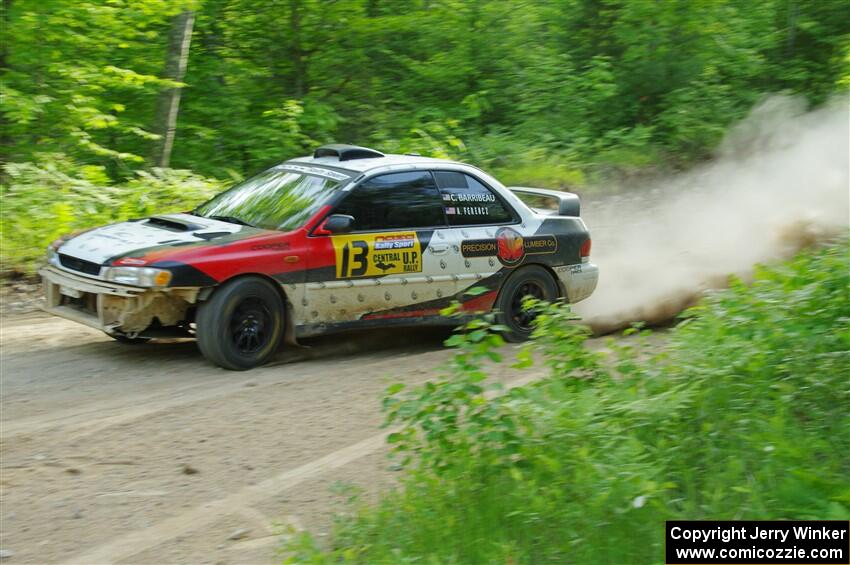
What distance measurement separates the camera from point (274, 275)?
26.7 feet

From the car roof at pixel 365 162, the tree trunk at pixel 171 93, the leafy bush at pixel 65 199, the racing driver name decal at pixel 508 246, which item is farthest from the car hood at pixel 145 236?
the tree trunk at pixel 171 93

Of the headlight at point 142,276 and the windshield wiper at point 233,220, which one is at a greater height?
the windshield wiper at point 233,220

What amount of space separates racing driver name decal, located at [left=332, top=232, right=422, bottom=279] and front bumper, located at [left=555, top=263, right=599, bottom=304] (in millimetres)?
1776

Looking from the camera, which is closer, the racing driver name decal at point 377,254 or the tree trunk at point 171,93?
the racing driver name decal at point 377,254

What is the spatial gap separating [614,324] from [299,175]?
3.79 m

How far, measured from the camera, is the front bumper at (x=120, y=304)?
7.74 meters

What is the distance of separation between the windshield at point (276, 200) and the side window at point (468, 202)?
3.48 ft

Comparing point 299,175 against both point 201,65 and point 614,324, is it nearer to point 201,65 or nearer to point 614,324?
point 614,324

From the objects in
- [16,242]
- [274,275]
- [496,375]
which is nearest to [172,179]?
[16,242]

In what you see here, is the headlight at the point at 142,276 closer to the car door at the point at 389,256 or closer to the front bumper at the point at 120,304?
the front bumper at the point at 120,304

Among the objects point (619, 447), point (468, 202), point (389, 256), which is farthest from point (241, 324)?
point (619, 447)

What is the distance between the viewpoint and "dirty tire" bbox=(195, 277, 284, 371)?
7.88 metres

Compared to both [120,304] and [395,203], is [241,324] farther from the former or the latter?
[395,203]

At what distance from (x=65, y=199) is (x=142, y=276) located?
478 cm
